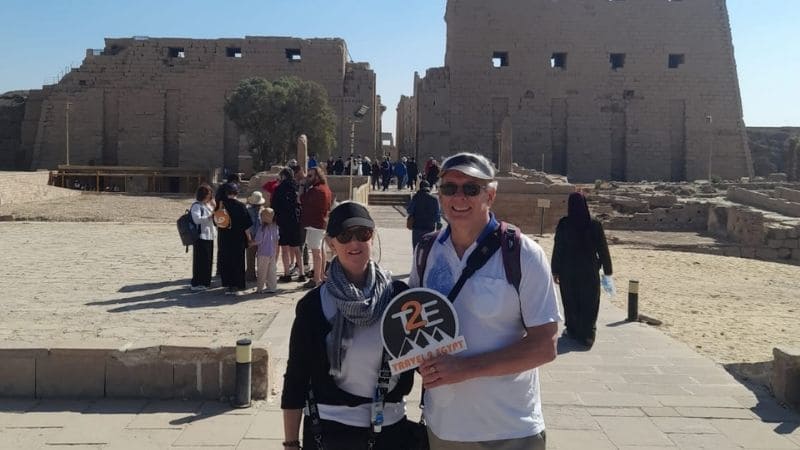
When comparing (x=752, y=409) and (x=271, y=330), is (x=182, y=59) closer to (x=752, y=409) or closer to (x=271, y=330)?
(x=271, y=330)

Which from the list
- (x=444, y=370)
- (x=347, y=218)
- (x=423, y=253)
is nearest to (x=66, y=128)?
(x=347, y=218)

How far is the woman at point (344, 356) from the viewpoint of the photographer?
2332 mm

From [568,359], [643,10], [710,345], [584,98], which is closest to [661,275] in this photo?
[710,345]

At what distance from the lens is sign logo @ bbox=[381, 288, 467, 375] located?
6.98 ft

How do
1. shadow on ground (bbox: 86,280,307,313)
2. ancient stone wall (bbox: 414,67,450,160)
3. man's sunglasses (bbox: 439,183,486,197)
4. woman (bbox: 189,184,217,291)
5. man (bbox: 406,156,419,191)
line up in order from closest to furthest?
man's sunglasses (bbox: 439,183,486,197), shadow on ground (bbox: 86,280,307,313), woman (bbox: 189,184,217,291), man (bbox: 406,156,419,191), ancient stone wall (bbox: 414,67,450,160)

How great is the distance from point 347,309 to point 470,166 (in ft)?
2.17

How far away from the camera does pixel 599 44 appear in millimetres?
31750

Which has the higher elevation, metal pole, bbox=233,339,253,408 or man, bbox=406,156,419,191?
man, bbox=406,156,419,191

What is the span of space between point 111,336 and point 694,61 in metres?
32.1

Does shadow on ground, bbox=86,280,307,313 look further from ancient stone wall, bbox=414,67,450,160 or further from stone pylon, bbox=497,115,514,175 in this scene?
ancient stone wall, bbox=414,67,450,160

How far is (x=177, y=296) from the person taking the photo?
812 cm

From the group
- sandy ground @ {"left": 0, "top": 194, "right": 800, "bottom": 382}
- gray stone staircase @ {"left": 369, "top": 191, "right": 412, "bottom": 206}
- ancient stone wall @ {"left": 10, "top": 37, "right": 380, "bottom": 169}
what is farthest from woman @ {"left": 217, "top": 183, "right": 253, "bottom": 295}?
ancient stone wall @ {"left": 10, "top": 37, "right": 380, "bottom": 169}

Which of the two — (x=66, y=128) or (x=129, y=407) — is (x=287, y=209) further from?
(x=66, y=128)

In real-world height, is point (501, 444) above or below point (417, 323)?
below
